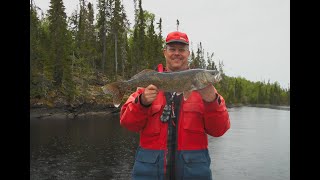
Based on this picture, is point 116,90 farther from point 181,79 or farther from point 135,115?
point 181,79

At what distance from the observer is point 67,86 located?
54688 millimetres

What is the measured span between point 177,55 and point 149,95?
752 millimetres

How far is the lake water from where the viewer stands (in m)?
20.9

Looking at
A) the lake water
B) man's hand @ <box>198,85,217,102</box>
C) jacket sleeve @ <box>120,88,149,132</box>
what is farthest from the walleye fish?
the lake water

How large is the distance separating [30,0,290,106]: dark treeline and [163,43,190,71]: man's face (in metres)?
46.8

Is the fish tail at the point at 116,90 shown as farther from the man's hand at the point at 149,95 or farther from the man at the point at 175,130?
the man's hand at the point at 149,95

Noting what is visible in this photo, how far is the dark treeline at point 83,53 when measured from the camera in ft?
176

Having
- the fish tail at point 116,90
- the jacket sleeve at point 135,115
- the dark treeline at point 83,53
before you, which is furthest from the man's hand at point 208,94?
the dark treeline at point 83,53

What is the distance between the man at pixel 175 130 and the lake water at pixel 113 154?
16044 millimetres

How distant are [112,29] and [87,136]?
40.0 m

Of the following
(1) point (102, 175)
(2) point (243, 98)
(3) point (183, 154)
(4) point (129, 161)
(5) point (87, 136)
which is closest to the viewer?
(3) point (183, 154)

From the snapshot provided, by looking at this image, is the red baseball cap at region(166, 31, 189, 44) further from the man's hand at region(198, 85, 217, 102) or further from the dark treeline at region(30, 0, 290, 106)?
the dark treeline at region(30, 0, 290, 106)

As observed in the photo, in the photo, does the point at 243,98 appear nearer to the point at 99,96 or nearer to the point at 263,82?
the point at 263,82
